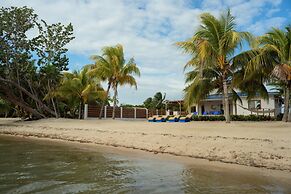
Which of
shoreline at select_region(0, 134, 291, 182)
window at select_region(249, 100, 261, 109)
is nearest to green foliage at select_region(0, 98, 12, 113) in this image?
window at select_region(249, 100, 261, 109)

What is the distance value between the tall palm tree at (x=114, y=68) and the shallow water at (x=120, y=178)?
543 inches

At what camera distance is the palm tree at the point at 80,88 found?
2278cm

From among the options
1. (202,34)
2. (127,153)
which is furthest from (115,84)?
(127,153)

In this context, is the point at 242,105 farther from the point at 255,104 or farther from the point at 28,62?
the point at 28,62

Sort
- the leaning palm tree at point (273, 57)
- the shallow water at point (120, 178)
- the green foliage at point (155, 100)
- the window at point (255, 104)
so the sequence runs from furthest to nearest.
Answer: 1. the green foliage at point (155, 100)
2. the window at point (255, 104)
3. the leaning palm tree at point (273, 57)
4. the shallow water at point (120, 178)

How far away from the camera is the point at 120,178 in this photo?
6.27 m

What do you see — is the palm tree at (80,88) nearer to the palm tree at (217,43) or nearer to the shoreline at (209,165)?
the palm tree at (217,43)

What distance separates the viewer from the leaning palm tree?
14.8 m

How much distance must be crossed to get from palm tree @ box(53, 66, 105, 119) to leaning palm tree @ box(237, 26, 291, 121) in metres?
11.4

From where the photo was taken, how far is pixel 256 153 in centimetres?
794

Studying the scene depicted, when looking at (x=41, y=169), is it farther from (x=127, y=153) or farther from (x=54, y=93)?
(x=54, y=93)

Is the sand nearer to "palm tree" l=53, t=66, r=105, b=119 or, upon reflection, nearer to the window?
"palm tree" l=53, t=66, r=105, b=119

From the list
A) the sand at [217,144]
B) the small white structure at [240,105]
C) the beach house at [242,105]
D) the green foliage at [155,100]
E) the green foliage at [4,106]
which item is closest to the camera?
the sand at [217,144]

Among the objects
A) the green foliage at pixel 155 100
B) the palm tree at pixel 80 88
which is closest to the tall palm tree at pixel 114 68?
the palm tree at pixel 80 88
